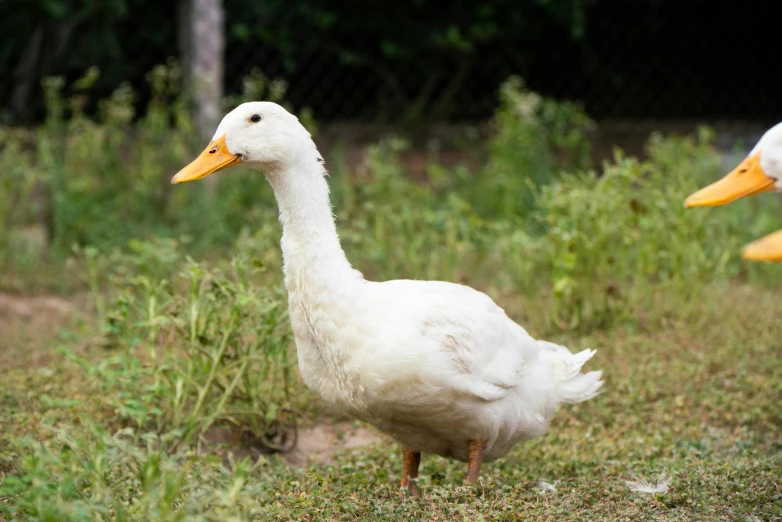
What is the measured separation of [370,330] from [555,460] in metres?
1.14

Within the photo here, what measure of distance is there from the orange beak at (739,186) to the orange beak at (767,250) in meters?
0.51

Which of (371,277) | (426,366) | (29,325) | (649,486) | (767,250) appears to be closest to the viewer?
(767,250)

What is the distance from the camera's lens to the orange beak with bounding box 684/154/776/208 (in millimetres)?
3125

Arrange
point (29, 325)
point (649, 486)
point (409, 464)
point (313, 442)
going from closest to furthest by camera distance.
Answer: point (649, 486), point (409, 464), point (313, 442), point (29, 325)

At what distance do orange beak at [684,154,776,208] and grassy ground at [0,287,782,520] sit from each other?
88cm

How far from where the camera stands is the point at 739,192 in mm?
3139

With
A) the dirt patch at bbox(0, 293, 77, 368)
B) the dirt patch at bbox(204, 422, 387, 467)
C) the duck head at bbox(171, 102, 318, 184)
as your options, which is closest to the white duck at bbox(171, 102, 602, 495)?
the duck head at bbox(171, 102, 318, 184)

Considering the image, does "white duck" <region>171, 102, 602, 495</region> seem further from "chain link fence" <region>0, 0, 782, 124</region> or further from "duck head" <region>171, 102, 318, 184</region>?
"chain link fence" <region>0, 0, 782, 124</region>

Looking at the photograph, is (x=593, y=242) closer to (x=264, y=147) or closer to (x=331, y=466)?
(x=331, y=466)

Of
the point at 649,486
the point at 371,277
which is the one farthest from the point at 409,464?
the point at 371,277

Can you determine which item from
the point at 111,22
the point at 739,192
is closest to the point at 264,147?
the point at 739,192

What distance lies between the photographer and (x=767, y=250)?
8.41ft

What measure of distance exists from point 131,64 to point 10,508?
6212 mm

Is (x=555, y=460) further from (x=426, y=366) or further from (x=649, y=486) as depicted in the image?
(x=426, y=366)
